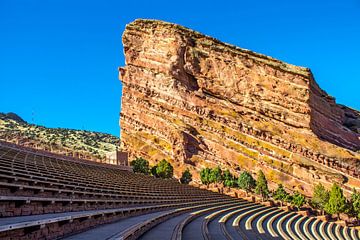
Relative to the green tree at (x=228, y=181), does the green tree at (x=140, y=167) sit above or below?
above

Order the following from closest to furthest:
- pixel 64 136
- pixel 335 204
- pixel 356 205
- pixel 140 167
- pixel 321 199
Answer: pixel 335 204 → pixel 356 205 → pixel 321 199 → pixel 140 167 → pixel 64 136

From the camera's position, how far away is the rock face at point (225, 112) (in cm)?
7512

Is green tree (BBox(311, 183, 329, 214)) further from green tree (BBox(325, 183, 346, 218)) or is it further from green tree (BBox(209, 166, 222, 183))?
green tree (BBox(209, 166, 222, 183))

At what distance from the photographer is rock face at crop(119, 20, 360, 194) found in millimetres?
75125

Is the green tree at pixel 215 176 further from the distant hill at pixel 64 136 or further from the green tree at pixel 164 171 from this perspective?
the distant hill at pixel 64 136

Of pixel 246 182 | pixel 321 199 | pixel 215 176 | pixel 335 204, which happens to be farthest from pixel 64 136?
pixel 335 204

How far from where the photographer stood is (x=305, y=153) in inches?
2963

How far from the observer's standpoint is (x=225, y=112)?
8219cm

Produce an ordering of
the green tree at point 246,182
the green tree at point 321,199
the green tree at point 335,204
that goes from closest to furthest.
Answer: the green tree at point 335,204 → the green tree at point 321,199 → the green tree at point 246,182

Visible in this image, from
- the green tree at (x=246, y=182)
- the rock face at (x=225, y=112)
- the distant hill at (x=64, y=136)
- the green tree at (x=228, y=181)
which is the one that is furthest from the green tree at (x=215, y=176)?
the distant hill at (x=64, y=136)

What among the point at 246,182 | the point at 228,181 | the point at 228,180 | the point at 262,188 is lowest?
the point at 262,188

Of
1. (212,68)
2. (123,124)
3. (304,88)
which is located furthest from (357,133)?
Result: (123,124)

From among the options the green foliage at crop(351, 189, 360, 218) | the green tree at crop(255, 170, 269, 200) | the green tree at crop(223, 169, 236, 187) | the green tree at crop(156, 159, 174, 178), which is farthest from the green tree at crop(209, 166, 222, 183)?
the green foliage at crop(351, 189, 360, 218)

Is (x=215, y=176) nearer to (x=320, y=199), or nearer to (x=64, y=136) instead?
(x=320, y=199)
